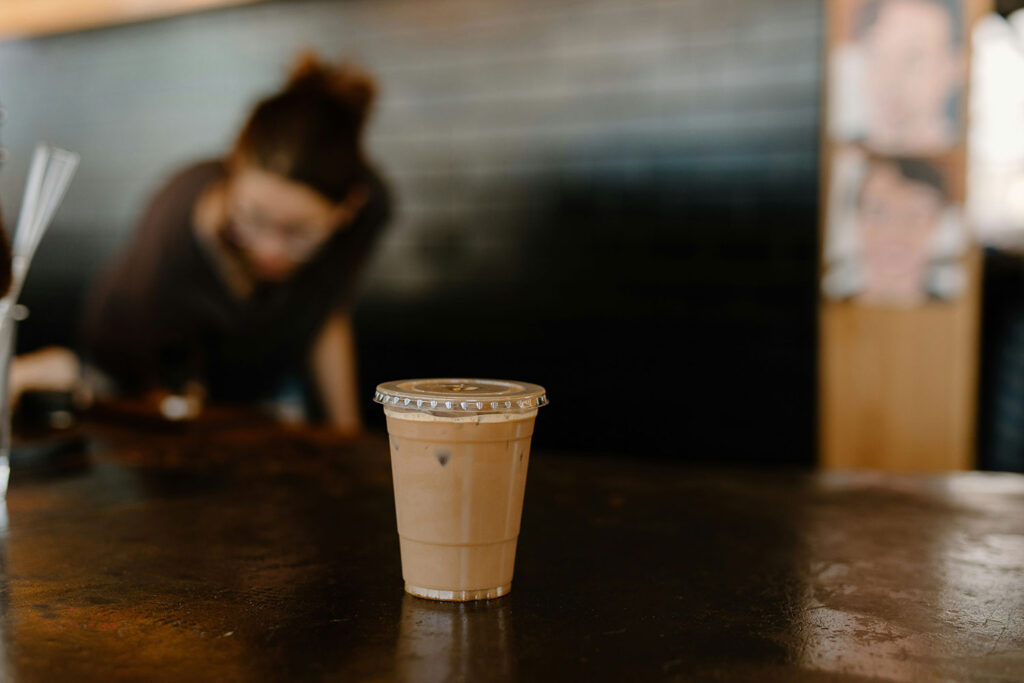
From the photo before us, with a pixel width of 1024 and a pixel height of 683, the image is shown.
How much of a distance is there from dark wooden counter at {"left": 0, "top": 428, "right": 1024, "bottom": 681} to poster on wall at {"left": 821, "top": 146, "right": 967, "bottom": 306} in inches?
68.3

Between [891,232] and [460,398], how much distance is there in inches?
108

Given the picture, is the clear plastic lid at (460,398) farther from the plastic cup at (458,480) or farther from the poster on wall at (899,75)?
the poster on wall at (899,75)

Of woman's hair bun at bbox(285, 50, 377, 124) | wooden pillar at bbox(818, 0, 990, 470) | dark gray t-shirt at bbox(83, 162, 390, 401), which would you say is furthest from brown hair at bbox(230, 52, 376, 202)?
wooden pillar at bbox(818, 0, 990, 470)

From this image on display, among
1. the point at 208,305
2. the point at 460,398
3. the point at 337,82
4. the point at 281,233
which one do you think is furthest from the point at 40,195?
the point at 208,305

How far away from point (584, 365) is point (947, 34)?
1717mm

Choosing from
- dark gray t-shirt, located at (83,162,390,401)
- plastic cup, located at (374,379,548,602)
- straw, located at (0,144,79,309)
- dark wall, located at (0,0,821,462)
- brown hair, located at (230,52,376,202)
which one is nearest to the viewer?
plastic cup, located at (374,379,548,602)

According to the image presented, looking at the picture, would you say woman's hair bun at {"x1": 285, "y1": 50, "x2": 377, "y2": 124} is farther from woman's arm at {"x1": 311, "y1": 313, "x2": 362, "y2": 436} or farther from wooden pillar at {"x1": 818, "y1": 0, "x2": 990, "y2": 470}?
wooden pillar at {"x1": 818, "y1": 0, "x2": 990, "y2": 470}

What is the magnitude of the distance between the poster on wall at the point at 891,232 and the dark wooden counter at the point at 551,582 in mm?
1735

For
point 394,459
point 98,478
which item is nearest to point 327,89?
point 98,478

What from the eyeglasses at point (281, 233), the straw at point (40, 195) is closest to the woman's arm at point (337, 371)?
the eyeglasses at point (281, 233)

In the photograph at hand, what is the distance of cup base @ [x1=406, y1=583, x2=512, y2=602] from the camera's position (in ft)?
3.14

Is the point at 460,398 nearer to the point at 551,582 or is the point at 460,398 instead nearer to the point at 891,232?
the point at 551,582

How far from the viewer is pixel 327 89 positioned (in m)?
4.16

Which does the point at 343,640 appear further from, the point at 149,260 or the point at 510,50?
the point at 149,260
